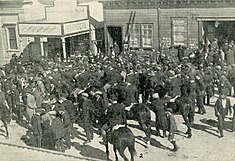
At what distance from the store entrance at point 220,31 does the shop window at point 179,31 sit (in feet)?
2.49

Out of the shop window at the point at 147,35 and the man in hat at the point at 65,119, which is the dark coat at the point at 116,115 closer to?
the man in hat at the point at 65,119

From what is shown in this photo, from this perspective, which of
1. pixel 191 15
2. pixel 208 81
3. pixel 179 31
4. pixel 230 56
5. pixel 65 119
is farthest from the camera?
pixel 179 31

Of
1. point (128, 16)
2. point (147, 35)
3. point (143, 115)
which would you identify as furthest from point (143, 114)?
point (128, 16)

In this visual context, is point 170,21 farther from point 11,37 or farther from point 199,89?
point 199,89

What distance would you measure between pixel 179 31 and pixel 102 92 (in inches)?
289

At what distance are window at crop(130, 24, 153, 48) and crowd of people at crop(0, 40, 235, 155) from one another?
3.68m

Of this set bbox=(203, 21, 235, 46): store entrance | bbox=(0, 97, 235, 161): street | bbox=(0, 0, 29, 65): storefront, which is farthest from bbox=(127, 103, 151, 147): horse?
bbox=(0, 0, 29, 65): storefront

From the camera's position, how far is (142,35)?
1786cm

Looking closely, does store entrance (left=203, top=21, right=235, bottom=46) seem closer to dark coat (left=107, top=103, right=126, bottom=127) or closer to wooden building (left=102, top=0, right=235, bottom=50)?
wooden building (left=102, top=0, right=235, bottom=50)

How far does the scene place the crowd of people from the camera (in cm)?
947

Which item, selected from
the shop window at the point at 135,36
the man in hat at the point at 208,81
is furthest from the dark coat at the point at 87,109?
the shop window at the point at 135,36

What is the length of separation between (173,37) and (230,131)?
311 inches

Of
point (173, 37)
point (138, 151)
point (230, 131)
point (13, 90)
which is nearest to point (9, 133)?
point (13, 90)

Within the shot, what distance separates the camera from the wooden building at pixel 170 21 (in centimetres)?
1628
